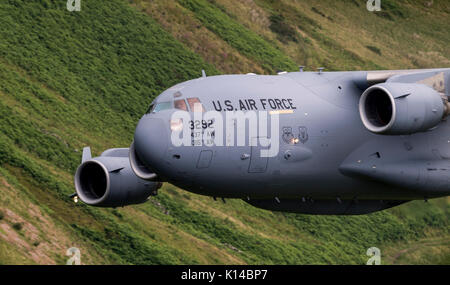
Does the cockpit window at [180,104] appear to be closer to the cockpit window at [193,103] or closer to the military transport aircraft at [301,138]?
the military transport aircraft at [301,138]

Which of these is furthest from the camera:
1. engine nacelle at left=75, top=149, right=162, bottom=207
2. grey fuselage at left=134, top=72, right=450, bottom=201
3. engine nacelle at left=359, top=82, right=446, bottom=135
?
engine nacelle at left=75, top=149, right=162, bottom=207

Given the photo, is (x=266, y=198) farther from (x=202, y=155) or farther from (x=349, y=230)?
(x=349, y=230)

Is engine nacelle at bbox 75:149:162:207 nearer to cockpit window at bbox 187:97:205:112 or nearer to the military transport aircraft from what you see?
the military transport aircraft

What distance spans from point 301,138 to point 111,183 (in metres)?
5.67

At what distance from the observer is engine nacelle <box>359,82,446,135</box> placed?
81.9 feet

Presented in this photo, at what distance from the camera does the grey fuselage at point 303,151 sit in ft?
84.6

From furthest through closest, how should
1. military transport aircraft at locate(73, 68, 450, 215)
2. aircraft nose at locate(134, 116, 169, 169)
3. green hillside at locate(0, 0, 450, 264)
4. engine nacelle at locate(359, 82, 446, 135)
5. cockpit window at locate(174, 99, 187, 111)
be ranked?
green hillside at locate(0, 0, 450, 264)
cockpit window at locate(174, 99, 187, 111)
military transport aircraft at locate(73, 68, 450, 215)
aircraft nose at locate(134, 116, 169, 169)
engine nacelle at locate(359, 82, 446, 135)

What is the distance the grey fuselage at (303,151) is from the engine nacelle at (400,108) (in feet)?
4.97

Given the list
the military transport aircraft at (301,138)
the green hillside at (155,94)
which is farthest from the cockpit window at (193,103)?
the green hillside at (155,94)

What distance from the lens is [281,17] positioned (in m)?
73.0

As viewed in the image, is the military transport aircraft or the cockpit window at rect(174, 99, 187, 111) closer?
the military transport aircraft

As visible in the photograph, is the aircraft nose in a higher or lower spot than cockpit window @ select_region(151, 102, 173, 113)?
lower

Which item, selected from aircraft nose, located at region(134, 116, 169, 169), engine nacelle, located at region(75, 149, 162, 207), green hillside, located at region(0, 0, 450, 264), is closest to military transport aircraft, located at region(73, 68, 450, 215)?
aircraft nose, located at region(134, 116, 169, 169)

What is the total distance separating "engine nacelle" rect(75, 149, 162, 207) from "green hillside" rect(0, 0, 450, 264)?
4198 millimetres
